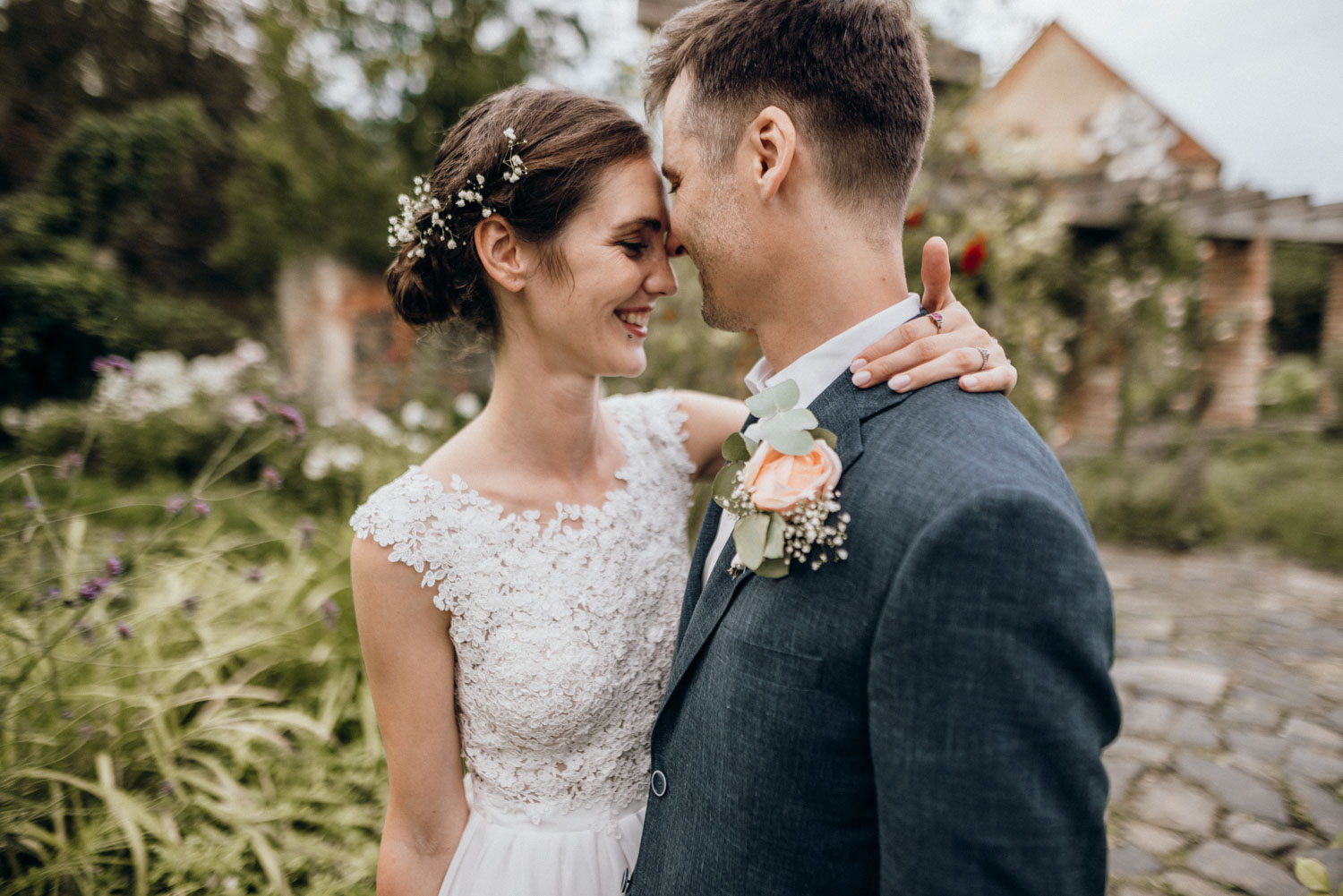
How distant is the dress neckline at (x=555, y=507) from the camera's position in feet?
5.54

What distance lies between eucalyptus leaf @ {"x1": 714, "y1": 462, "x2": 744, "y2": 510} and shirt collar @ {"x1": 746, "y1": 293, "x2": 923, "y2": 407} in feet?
0.56

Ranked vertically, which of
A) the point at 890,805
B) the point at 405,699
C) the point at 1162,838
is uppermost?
the point at 890,805

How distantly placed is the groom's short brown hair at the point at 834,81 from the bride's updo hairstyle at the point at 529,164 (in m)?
0.34

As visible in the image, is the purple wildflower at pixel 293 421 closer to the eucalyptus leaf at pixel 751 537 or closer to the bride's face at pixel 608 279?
the bride's face at pixel 608 279

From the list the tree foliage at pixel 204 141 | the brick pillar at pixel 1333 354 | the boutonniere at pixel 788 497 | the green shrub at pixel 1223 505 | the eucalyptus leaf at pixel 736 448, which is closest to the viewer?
the boutonniere at pixel 788 497

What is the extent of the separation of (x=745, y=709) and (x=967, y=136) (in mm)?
5454

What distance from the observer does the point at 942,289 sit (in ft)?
4.54

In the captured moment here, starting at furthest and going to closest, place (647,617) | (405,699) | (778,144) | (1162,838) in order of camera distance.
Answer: (1162,838) < (647,617) < (405,699) < (778,144)

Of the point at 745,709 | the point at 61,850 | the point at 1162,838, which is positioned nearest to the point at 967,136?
the point at 1162,838

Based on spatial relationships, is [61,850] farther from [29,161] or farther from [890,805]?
[29,161]

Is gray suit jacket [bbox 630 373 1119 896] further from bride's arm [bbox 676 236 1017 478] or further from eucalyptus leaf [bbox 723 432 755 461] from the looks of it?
eucalyptus leaf [bbox 723 432 755 461]

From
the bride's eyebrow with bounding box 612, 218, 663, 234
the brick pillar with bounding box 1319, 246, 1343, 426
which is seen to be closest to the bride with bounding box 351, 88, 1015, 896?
the bride's eyebrow with bounding box 612, 218, 663, 234

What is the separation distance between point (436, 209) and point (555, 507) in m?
0.78

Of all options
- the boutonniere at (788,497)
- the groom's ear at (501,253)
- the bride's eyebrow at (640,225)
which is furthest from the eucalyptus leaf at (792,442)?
the groom's ear at (501,253)
